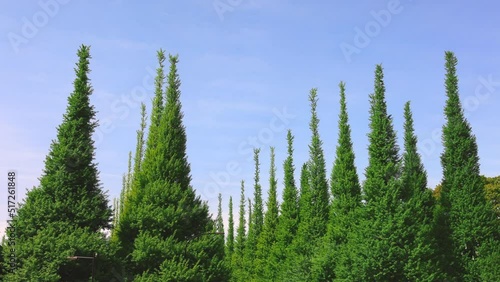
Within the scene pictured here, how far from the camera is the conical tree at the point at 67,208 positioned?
22.8 meters

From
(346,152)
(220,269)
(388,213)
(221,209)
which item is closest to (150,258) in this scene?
(220,269)

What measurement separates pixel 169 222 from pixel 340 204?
1639cm

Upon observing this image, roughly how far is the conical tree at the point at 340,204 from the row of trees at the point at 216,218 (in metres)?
0.09

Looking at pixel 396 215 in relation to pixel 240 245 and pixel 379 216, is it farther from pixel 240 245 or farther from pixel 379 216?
pixel 240 245

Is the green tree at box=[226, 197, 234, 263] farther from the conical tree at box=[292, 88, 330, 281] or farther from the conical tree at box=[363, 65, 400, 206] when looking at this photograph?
the conical tree at box=[363, 65, 400, 206]

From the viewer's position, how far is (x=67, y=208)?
24391 mm

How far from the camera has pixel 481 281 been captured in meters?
31.5

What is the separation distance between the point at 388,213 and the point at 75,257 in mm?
19089

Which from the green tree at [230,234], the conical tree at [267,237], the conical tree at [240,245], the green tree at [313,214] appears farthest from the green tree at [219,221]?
the green tree at [313,214]

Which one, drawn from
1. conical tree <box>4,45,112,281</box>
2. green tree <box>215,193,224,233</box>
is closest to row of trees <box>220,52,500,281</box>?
conical tree <box>4,45,112,281</box>

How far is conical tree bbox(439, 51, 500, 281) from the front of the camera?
3250 centimetres

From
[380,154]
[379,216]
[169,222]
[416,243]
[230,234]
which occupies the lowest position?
[416,243]

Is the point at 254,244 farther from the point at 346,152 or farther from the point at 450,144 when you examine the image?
the point at 450,144

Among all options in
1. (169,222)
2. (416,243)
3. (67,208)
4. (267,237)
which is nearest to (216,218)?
(169,222)
